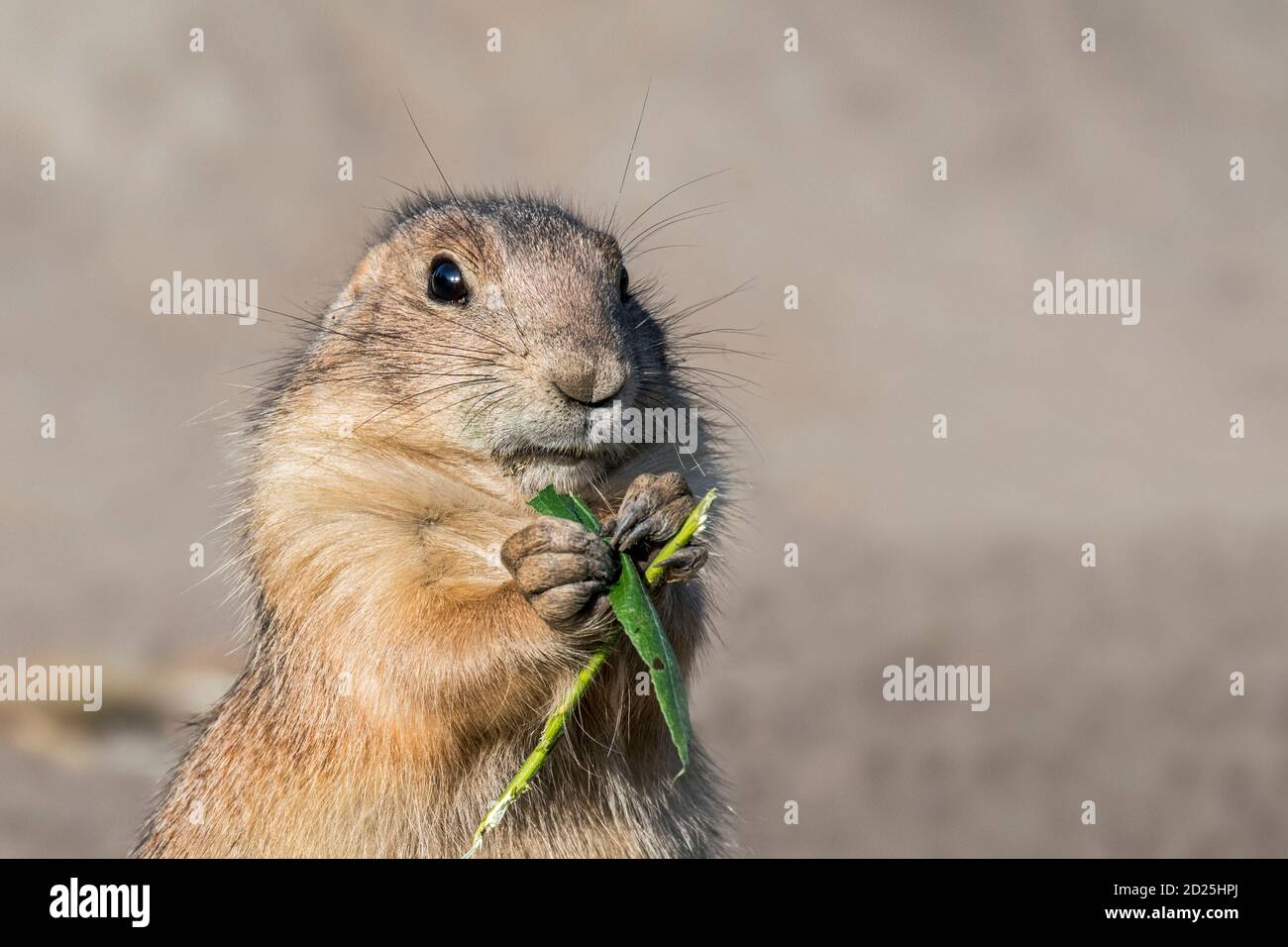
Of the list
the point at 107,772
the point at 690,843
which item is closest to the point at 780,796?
the point at 107,772

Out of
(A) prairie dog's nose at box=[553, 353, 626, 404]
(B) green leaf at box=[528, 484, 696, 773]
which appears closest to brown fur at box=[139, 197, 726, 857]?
(A) prairie dog's nose at box=[553, 353, 626, 404]

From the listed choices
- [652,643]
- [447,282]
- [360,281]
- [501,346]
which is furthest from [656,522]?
[360,281]

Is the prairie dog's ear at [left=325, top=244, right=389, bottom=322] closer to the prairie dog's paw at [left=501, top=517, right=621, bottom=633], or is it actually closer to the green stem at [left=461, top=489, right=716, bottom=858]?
the prairie dog's paw at [left=501, top=517, right=621, bottom=633]

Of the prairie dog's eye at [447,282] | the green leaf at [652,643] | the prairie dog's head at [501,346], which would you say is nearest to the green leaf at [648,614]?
the green leaf at [652,643]

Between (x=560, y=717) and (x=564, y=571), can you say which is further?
(x=560, y=717)

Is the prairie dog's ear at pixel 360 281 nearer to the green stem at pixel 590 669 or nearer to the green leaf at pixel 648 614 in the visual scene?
the green leaf at pixel 648 614

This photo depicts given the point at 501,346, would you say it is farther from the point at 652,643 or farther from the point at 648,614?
the point at 652,643

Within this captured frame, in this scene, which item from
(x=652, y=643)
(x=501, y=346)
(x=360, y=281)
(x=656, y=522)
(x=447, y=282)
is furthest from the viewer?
Answer: (x=360, y=281)
